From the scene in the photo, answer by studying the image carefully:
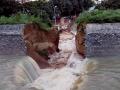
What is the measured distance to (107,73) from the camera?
11.6 m

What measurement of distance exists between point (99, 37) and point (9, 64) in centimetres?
369

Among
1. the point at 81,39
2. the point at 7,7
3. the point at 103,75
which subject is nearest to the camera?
the point at 103,75

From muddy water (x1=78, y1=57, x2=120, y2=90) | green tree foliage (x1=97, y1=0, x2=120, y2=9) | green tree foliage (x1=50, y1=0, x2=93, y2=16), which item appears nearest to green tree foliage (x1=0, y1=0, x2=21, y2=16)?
green tree foliage (x1=97, y1=0, x2=120, y2=9)

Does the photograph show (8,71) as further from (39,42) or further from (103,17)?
(39,42)

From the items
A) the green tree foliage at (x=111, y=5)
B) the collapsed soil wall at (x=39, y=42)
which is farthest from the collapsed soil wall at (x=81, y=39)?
the green tree foliage at (x=111, y=5)

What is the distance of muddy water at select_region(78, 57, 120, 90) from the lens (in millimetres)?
10109

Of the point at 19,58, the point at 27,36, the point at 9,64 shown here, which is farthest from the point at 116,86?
the point at 27,36

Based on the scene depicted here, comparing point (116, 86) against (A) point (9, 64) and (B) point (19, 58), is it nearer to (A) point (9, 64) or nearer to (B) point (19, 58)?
(A) point (9, 64)

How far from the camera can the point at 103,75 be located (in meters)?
11.4

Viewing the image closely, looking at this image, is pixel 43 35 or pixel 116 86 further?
pixel 43 35

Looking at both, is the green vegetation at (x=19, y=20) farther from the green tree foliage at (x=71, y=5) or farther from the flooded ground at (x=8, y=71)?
the green tree foliage at (x=71, y=5)

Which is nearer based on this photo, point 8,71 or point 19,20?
point 8,71

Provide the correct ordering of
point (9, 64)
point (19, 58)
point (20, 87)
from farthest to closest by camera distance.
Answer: point (19, 58), point (9, 64), point (20, 87)

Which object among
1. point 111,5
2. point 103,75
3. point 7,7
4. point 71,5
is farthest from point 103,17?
point 71,5
